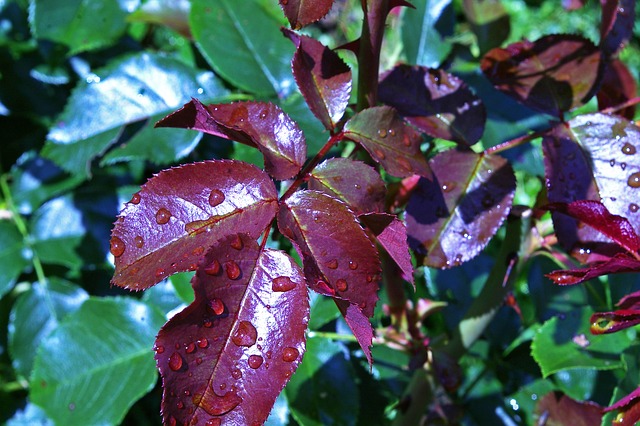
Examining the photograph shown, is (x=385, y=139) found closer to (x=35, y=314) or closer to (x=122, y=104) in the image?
(x=122, y=104)

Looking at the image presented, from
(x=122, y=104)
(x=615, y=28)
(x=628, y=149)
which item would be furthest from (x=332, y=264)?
(x=122, y=104)

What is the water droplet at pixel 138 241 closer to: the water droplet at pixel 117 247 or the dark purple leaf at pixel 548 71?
the water droplet at pixel 117 247

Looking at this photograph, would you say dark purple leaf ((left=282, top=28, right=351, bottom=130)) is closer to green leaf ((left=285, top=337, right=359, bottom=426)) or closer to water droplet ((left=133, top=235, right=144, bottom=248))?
water droplet ((left=133, top=235, right=144, bottom=248))

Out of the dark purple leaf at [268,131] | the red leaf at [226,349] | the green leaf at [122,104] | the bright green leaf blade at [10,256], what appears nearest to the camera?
the red leaf at [226,349]

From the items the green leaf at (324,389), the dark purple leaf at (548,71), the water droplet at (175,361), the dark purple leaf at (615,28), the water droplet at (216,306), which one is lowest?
the green leaf at (324,389)

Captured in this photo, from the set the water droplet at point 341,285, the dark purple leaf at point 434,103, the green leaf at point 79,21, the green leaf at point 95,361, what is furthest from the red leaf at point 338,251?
the green leaf at point 79,21

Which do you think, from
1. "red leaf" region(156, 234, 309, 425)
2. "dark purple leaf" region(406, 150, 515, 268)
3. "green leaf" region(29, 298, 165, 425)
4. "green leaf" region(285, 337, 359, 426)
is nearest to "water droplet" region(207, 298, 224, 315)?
"red leaf" region(156, 234, 309, 425)

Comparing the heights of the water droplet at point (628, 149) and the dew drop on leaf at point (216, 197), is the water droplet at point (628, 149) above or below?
above

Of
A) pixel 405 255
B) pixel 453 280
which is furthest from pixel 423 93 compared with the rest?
pixel 453 280
